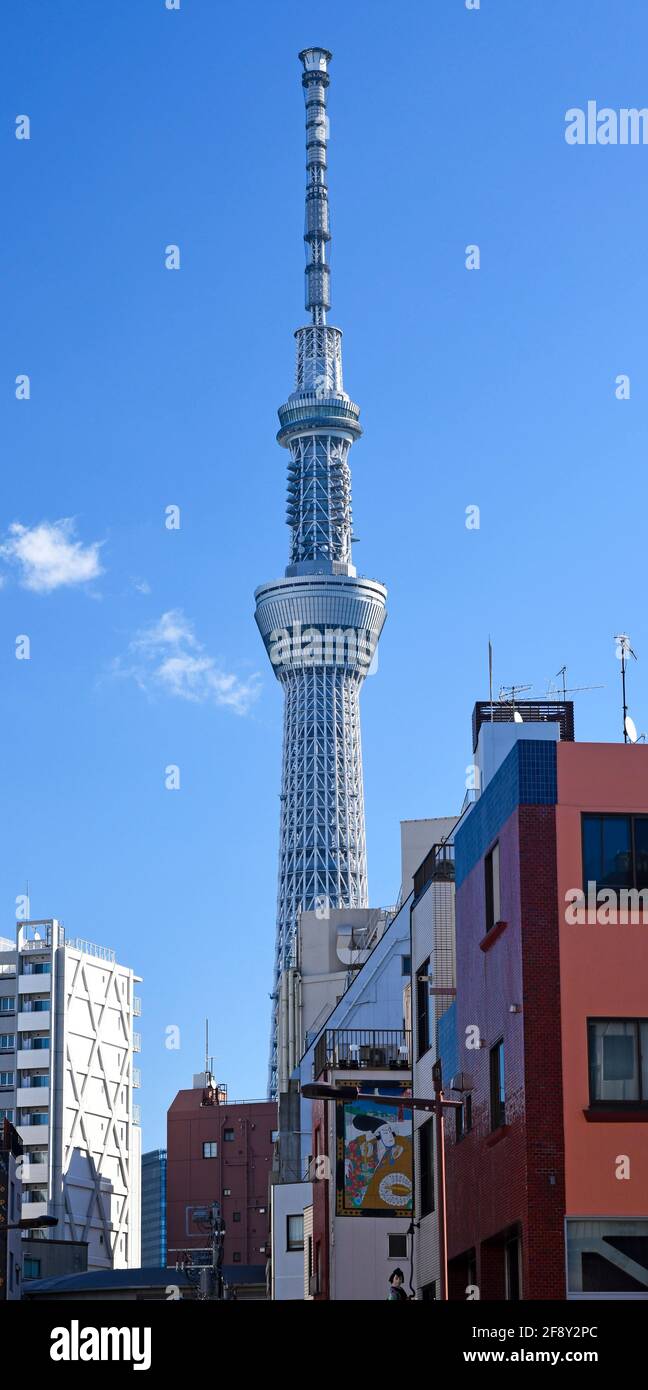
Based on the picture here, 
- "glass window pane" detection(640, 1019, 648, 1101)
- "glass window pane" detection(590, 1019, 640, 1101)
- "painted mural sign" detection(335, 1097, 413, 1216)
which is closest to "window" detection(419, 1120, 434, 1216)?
"painted mural sign" detection(335, 1097, 413, 1216)

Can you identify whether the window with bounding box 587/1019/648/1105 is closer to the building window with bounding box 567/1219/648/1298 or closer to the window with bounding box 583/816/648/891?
the building window with bounding box 567/1219/648/1298

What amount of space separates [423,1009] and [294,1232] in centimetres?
2703

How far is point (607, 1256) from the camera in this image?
3891 cm

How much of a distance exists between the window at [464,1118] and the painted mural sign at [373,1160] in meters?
6.85

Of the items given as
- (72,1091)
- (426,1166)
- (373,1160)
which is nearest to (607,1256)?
(426,1166)

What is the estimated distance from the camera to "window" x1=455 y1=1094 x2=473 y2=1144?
4628cm

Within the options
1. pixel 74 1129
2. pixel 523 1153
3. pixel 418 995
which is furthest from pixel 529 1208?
pixel 74 1129

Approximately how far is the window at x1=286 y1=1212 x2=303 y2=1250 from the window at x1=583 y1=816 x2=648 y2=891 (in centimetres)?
4279

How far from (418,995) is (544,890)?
16926 mm

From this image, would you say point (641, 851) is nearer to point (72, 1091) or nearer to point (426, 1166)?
point (426, 1166)

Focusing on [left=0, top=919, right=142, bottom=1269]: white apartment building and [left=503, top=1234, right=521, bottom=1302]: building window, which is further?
[left=0, top=919, right=142, bottom=1269]: white apartment building

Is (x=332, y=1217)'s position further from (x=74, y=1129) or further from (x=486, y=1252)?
(x=74, y=1129)

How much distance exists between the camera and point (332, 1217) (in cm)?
6112

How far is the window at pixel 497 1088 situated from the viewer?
1682 inches
